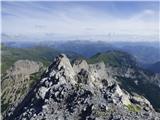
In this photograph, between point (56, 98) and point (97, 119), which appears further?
point (56, 98)

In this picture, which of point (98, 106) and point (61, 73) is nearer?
point (98, 106)

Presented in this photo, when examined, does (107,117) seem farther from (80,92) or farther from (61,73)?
(61,73)

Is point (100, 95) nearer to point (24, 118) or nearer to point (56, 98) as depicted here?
point (56, 98)

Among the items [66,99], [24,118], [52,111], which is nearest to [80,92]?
[66,99]

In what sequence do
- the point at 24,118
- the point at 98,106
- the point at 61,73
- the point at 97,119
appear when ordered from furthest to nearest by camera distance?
the point at 61,73 → the point at 24,118 → the point at 98,106 → the point at 97,119

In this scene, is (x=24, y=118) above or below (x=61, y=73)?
below

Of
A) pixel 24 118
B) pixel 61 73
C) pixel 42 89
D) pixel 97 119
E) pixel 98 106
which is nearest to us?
pixel 97 119

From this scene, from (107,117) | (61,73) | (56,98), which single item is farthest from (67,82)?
(107,117)

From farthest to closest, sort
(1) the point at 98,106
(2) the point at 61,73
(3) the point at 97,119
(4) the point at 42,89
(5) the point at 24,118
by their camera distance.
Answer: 1. (2) the point at 61,73
2. (4) the point at 42,89
3. (5) the point at 24,118
4. (1) the point at 98,106
5. (3) the point at 97,119
